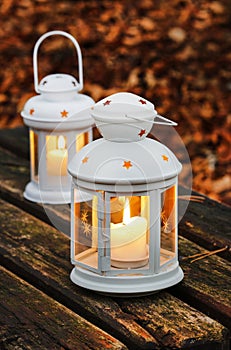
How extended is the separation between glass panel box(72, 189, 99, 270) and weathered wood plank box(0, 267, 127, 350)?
10cm

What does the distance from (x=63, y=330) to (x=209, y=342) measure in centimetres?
23

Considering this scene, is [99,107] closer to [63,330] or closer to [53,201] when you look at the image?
[63,330]

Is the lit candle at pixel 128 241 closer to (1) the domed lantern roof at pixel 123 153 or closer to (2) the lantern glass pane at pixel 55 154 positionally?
(1) the domed lantern roof at pixel 123 153

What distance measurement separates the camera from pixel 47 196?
1.89 meters

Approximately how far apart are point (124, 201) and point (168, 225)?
0.12 m

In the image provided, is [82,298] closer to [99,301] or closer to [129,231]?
[99,301]

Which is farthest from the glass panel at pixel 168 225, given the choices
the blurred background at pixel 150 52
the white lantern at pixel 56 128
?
the blurred background at pixel 150 52

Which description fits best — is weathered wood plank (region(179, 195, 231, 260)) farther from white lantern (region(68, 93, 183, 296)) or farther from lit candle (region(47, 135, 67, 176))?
lit candle (region(47, 135, 67, 176))

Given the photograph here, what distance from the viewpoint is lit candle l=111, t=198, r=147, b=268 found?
1.39m

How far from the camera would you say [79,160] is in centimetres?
139

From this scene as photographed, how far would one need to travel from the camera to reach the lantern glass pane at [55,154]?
189 cm

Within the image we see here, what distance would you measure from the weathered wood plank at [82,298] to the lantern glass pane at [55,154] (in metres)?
0.17

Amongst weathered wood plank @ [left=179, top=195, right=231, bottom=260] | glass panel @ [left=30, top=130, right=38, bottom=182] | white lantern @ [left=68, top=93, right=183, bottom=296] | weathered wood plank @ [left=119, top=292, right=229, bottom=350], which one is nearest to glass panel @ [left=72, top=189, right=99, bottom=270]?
white lantern @ [left=68, top=93, right=183, bottom=296]

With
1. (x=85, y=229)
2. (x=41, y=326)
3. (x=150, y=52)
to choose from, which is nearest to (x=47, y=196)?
(x=85, y=229)
